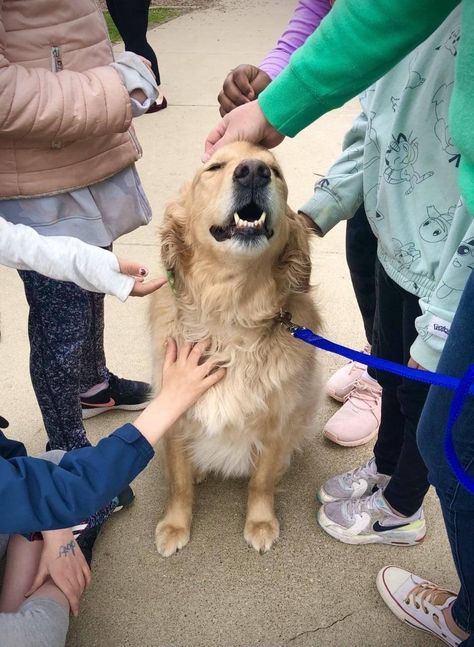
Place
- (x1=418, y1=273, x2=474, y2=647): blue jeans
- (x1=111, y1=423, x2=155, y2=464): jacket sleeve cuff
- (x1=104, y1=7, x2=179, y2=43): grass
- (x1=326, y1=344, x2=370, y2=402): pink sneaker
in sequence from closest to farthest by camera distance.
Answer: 1. (x1=418, y1=273, x2=474, y2=647): blue jeans
2. (x1=111, y1=423, x2=155, y2=464): jacket sleeve cuff
3. (x1=326, y1=344, x2=370, y2=402): pink sneaker
4. (x1=104, y1=7, x2=179, y2=43): grass

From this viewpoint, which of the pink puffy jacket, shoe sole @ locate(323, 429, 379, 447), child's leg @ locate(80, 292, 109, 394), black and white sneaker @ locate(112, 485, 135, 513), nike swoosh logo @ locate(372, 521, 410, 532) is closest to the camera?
the pink puffy jacket

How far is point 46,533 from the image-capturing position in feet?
5.94

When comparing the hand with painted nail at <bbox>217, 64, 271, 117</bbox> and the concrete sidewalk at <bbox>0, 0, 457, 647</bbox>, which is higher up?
the hand with painted nail at <bbox>217, 64, 271, 117</bbox>

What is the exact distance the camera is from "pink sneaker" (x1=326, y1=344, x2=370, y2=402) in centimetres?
276

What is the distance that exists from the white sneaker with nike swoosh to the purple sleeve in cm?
154

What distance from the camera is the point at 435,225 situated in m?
1.39

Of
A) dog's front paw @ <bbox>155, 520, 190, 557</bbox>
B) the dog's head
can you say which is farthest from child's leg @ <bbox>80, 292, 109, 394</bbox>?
dog's front paw @ <bbox>155, 520, 190, 557</bbox>

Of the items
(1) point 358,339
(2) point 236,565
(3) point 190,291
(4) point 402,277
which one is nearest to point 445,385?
(4) point 402,277

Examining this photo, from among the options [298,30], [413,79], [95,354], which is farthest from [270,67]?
[95,354]

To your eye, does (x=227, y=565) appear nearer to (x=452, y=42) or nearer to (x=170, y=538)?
(x=170, y=538)

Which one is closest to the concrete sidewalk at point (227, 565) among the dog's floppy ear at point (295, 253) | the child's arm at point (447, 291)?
the dog's floppy ear at point (295, 253)

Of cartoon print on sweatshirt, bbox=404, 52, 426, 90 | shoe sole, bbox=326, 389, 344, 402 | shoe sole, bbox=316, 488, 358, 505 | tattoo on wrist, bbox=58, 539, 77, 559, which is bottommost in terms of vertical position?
shoe sole, bbox=326, 389, 344, 402

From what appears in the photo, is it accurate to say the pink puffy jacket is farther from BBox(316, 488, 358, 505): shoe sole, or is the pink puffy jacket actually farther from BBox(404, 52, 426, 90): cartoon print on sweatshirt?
BBox(316, 488, 358, 505): shoe sole

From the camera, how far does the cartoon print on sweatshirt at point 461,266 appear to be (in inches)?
45.5
